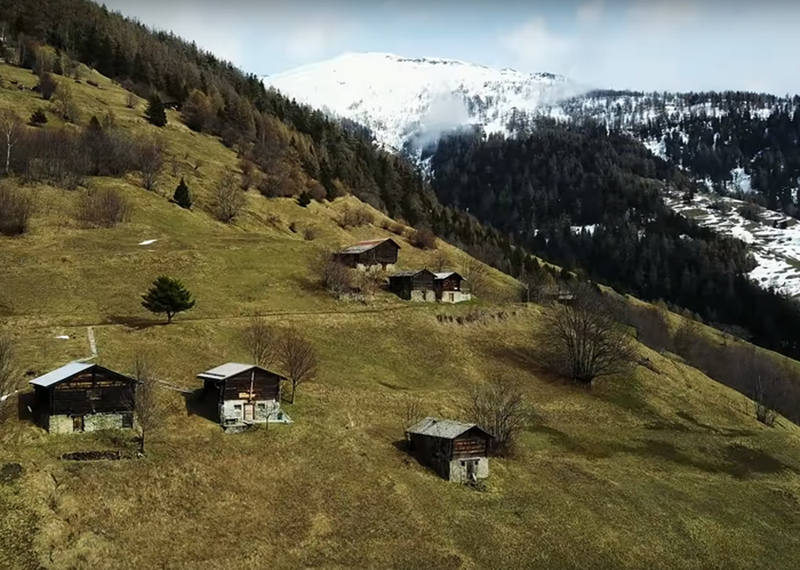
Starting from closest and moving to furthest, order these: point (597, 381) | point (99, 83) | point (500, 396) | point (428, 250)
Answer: point (500, 396) → point (597, 381) → point (428, 250) → point (99, 83)

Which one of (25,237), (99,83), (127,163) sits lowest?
(25,237)

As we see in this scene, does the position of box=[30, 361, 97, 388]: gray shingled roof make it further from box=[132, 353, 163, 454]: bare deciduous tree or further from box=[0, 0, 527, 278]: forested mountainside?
box=[0, 0, 527, 278]: forested mountainside

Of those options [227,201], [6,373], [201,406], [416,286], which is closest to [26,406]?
[6,373]

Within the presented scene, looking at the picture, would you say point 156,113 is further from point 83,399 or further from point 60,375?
point 83,399

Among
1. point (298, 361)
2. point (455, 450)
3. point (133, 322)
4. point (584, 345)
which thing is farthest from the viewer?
point (584, 345)

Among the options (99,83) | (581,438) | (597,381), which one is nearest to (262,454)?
(581,438)

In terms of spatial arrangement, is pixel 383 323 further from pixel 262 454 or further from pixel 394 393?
pixel 262 454
